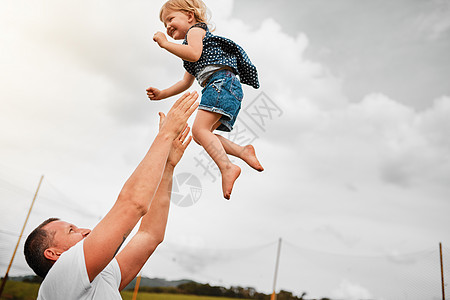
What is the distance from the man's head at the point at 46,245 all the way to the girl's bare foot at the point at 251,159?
0.96 metres

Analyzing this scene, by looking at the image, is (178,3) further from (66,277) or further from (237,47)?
(66,277)

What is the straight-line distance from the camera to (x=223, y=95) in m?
1.79

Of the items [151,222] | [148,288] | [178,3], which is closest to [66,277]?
[151,222]

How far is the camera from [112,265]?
5.22 feet

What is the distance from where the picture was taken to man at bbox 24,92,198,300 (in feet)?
3.82

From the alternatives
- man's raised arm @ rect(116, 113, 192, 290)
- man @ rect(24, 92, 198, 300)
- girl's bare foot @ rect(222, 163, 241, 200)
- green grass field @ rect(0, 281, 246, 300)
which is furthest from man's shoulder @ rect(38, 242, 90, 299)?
green grass field @ rect(0, 281, 246, 300)

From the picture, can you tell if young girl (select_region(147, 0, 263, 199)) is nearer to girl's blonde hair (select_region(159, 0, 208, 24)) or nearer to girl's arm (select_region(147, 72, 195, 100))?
girl's blonde hair (select_region(159, 0, 208, 24))

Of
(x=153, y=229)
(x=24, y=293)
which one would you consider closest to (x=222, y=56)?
(x=153, y=229)

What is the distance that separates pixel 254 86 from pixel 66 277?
1329 mm

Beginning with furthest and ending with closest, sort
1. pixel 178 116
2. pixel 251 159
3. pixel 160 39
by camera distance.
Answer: pixel 251 159 < pixel 160 39 < pixel 178 116

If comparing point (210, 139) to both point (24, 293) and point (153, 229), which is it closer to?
point (153, 229)

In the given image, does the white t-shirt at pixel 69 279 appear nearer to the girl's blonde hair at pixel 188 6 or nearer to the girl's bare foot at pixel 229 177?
the girl's bare foot at pixel 229 177

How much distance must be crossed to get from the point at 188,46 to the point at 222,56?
0.68ft

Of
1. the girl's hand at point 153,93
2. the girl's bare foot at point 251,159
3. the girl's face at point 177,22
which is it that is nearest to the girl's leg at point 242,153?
the girl's bare foot at point 251,159
